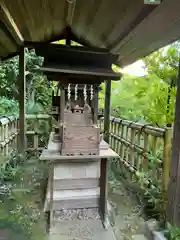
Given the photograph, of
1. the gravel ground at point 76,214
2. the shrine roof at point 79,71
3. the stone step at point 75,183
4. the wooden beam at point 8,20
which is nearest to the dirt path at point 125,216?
the gravel ground at point 76,214

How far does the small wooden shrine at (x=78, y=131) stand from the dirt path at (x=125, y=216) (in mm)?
221

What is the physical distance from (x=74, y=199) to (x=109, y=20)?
89.4 inches

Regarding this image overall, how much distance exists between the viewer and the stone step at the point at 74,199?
2465 millimetres

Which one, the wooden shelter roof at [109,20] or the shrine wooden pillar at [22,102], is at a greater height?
Result: the wooden shelter roof at [109,20]

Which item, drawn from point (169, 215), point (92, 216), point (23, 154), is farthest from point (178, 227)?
point (23, 154)

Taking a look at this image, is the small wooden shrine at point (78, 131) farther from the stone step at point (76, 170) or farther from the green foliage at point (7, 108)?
the green foliage at point (7, 108)

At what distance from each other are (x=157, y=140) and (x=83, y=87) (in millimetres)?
1138

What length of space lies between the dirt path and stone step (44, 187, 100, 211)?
0.34m

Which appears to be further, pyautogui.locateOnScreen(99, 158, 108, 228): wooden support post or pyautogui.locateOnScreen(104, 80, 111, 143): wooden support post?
pyautogui.locateOnScreen(104, 80, 111, 143): wooden support post

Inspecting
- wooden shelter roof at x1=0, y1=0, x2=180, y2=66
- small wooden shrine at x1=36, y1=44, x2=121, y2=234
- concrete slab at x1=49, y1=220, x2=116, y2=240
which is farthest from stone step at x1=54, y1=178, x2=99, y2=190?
wooden shelter roof at x1=0, y1=0, x2=180, y2=66

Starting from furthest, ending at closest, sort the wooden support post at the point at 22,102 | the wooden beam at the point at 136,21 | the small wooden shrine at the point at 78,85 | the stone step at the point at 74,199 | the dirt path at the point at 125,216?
the wooden support post at the point at 22,102
the stone step at the point at 74,199
the dirt path at the point at 125,216
the small wooden shrine at the point at 78,85
the wooden beam at the point at 136,21

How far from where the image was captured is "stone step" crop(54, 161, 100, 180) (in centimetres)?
252

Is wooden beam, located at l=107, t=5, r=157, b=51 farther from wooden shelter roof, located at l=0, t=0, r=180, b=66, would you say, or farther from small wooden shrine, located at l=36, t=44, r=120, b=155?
small wooden shrine, located at l=36, t=44, r=120, b=155

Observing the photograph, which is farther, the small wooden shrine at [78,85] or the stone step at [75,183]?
the stone step at [75,183]
